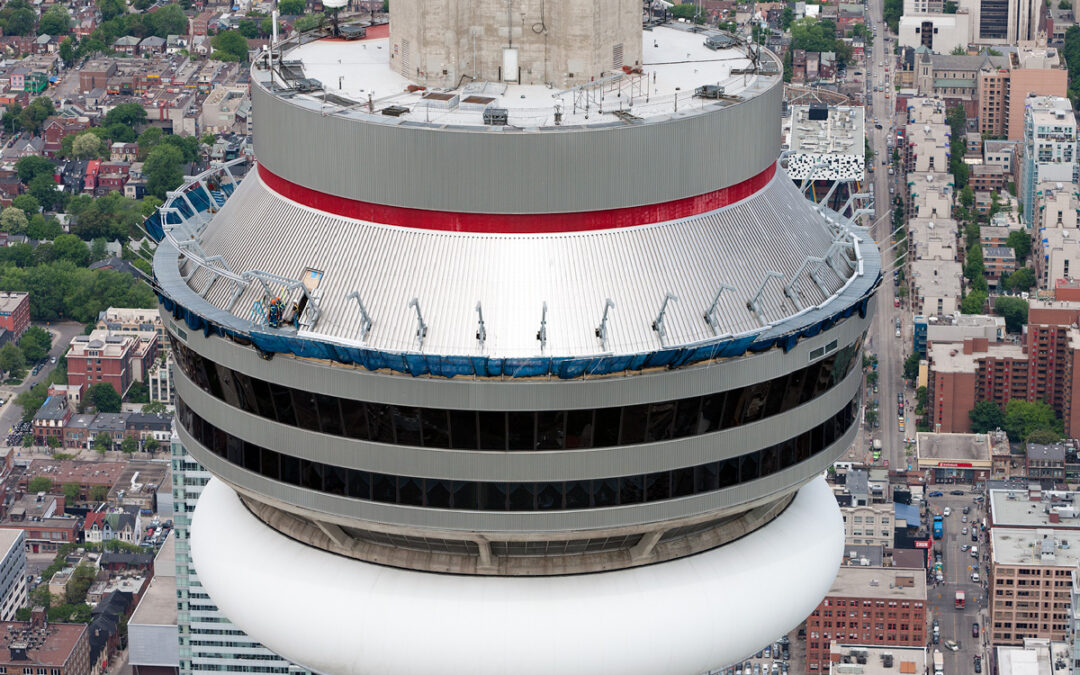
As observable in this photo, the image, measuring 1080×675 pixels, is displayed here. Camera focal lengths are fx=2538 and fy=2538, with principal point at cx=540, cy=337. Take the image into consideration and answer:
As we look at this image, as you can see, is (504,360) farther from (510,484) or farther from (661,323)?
(661,323)

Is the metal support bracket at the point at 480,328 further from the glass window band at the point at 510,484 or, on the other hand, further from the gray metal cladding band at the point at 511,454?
the glass window band at the point at 510,484

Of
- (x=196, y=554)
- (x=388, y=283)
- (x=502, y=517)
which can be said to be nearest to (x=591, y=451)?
(x=502, y=517)

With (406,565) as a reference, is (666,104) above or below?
above

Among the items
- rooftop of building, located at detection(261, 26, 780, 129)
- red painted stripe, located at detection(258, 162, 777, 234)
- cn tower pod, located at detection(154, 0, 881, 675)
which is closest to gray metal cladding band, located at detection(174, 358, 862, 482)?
cn tower pod, located at detection(154, 0, 881, 675)

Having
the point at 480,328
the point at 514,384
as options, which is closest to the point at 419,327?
the point at 480,328

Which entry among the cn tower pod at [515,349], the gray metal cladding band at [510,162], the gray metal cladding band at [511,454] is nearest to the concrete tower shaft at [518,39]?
the cn tower pod at [515,349]

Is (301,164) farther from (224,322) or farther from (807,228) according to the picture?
(807,228)

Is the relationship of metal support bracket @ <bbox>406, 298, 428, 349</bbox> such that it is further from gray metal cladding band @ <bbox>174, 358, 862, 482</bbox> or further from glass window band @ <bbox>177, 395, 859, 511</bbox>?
glass window band @ <bbox>177, 395, 859, 511</bbox>
